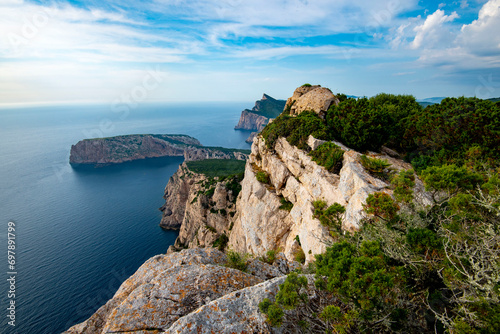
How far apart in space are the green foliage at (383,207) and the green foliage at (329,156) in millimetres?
10051

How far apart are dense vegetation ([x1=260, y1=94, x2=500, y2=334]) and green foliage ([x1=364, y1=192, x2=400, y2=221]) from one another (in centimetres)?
6

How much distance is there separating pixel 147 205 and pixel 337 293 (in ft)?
346

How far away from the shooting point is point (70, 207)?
300 feet

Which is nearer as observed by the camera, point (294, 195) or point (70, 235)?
point (294, 195)

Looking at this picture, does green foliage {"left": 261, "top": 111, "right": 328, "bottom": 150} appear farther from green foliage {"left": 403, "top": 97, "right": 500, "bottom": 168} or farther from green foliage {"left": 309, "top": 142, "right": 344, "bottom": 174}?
green foliage {"left": 403, "top": 97, "right": 500, "bottom": 168}

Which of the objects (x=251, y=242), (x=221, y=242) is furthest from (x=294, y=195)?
(x=221, y=242)

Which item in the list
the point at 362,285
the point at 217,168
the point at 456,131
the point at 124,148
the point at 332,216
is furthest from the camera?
the point at 124,148

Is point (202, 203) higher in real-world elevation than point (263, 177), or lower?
lower

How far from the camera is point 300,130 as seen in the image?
→ 31.3 meters

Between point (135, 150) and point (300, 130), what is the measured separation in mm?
177064

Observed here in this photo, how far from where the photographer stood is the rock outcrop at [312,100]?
3566 cm

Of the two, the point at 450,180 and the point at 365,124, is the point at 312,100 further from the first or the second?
the point at 450,180

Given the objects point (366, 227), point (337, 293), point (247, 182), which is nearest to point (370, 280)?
point (337, 293)

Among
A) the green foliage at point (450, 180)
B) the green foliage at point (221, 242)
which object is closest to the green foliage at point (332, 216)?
the green foliage at point (450, 180)
